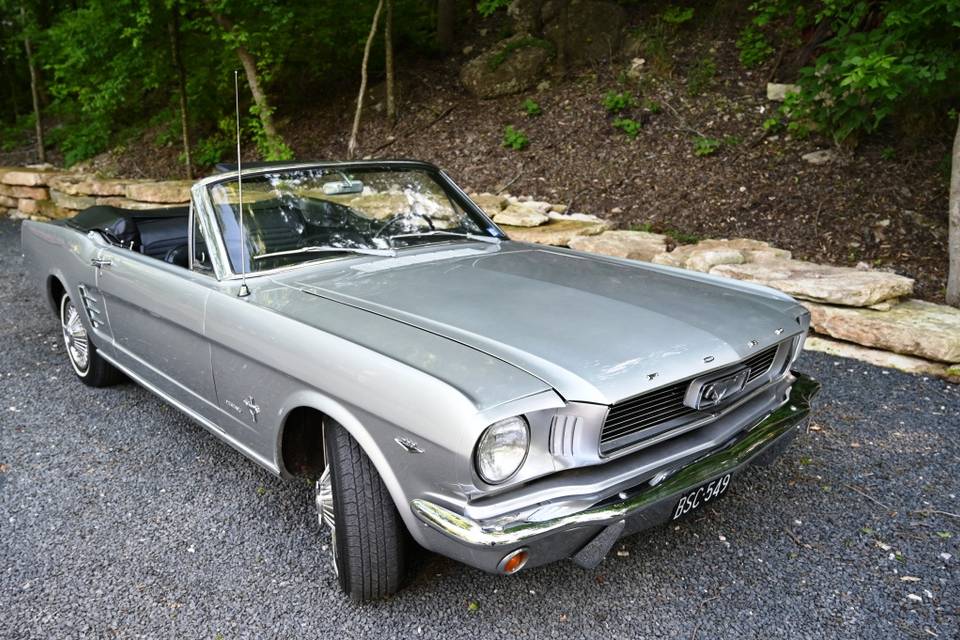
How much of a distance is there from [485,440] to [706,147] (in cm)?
656

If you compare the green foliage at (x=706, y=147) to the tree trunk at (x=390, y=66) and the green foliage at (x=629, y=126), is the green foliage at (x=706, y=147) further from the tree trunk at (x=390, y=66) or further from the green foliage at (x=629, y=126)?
the tree trunk at (x=390, y=66)

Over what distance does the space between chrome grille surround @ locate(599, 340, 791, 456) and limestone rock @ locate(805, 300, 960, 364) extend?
265cm

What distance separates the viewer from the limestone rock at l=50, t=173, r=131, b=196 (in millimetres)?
9781

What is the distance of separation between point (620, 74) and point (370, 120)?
365cm

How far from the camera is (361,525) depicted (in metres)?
2.20

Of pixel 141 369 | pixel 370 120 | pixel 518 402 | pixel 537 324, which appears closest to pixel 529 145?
pixel 370 120

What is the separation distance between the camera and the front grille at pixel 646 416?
2.05 meters

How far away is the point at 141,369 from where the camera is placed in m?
3.48

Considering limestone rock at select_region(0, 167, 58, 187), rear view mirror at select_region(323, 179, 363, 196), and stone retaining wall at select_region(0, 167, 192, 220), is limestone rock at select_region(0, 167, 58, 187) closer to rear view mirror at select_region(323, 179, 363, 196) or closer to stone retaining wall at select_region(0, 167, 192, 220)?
stone retaining wall at select_region(0, 167, 192, 220)

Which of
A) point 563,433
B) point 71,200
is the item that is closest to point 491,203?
point 563,433

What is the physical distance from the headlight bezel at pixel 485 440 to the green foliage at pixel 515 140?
721 cm

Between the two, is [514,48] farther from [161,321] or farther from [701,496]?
[701,496]

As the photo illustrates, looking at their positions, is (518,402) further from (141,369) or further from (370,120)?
(370,120)

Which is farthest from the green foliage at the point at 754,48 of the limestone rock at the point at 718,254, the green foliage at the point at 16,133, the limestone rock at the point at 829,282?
the green foliage at the point at 16,133
